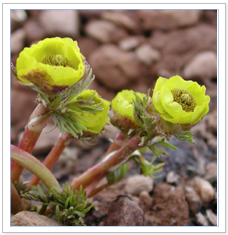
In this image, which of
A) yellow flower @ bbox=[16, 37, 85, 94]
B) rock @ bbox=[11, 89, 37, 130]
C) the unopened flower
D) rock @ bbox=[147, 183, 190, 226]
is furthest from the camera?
rock @ bbox=[11, 89, 37, 130]

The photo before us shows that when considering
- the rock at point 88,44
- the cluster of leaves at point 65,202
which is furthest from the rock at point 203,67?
the cluster of leaves at point 65,202

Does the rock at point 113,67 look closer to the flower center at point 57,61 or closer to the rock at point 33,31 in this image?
the rock at point 33,31

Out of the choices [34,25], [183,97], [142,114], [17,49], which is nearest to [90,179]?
[142,114]

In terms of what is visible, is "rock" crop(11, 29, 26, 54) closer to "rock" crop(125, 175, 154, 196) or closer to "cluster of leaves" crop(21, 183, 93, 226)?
"rock" crop(125, 175, 154, 196)

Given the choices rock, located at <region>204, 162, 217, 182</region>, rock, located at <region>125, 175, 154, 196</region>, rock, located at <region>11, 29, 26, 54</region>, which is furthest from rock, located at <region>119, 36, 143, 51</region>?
rock, located at <region>125, 175, 154, 196</region>

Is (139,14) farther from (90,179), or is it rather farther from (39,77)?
(39,77)

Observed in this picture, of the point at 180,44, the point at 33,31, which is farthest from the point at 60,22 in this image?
the point at 180,44

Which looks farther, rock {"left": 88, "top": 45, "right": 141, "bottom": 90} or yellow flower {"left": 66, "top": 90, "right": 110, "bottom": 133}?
rock {"left": 88, "top": 45, "right": 141, "bottom": 90}
